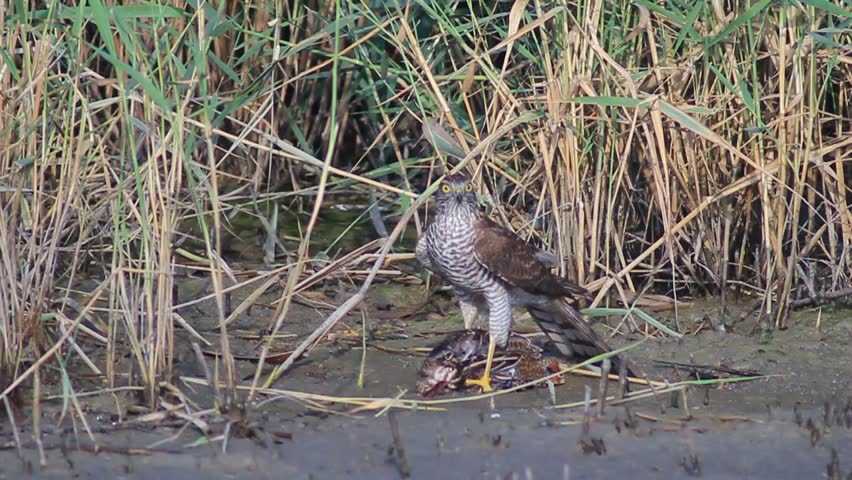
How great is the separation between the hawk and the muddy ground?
188 mm

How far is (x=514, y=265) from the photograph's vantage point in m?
5.11

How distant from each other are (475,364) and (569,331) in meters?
0.43

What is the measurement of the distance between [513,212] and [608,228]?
500 millimetres

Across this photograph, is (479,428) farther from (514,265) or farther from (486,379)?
(514,265)

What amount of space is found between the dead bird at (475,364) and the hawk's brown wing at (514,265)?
249mm

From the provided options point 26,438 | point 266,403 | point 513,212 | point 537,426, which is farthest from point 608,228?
point 26,438

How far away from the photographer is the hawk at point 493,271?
16.6 feet

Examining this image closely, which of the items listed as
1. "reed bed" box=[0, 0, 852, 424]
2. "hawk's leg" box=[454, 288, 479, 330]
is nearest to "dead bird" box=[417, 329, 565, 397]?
"hawk's leg" box=[454, 288, 479, 330]

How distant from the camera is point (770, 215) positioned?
5379 millimetres

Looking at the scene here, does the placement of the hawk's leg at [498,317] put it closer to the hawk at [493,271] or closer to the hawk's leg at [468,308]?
the hawk at [493,271]

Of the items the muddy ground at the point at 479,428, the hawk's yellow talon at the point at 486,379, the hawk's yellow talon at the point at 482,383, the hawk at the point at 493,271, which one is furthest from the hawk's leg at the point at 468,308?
the hawk's yellow talon at the point at 482,383

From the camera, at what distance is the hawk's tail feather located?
5.14 metres

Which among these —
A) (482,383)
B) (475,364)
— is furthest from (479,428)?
(475,364)

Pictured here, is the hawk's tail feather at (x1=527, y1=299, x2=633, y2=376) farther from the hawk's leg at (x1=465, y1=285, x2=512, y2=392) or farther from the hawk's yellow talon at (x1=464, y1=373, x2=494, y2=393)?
the hawk's yellow talon at (x1=464, y1=373, x2=494, y2=393)
